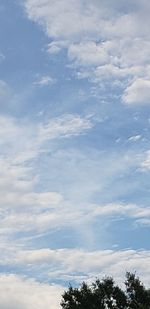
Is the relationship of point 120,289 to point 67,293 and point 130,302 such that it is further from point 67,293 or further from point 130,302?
point 67,293

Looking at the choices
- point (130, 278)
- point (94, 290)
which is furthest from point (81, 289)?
point (130, 278)

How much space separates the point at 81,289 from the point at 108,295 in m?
5.29

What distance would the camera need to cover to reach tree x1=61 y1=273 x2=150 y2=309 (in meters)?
107

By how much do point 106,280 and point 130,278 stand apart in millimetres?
5095


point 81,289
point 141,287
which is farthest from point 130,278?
point 81,289

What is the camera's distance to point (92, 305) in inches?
4286

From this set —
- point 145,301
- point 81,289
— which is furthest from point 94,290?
point 145,301

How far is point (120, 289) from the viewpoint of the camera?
110 meters

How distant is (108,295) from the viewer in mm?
109875

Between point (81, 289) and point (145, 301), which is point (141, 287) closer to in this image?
point (145, 301)

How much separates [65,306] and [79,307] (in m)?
3.10

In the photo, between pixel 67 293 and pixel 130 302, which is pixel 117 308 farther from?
pixel 67 293

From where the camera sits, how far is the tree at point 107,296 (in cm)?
10694

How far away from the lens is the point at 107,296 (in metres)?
110
